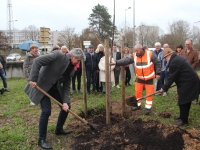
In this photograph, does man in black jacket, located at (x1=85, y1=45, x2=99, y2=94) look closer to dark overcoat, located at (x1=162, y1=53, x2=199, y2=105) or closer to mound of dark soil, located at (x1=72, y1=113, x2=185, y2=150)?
mound of dark soil, located at (x1=72, y1=113, x2=185, y2=150)

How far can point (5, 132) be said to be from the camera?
174 inches

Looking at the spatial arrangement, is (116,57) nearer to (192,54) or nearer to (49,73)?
(192,54)

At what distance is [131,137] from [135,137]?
0.08 meters

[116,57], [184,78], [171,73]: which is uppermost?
[116,57]

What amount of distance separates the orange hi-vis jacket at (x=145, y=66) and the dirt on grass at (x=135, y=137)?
54.0 inches

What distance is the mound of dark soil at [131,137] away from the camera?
3398 millimetres

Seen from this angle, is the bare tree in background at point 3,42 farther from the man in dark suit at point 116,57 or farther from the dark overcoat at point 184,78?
the dark overcoat at point 184,78

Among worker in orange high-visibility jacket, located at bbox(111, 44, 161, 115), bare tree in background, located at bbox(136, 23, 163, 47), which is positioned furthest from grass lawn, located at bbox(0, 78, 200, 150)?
bare tree in background, located at bbox(136, 23, 163, 47)

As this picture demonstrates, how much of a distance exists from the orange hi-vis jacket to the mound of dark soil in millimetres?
1375

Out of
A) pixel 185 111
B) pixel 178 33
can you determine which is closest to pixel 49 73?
pixel 185 111

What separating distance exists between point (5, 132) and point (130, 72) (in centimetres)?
622

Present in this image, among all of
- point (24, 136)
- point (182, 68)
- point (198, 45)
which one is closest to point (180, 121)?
point (182, 68)

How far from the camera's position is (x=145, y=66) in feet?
17.9

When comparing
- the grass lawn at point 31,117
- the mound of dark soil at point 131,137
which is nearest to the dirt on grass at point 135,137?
the mound of dark soil at point 131,137
